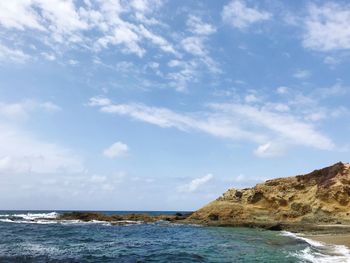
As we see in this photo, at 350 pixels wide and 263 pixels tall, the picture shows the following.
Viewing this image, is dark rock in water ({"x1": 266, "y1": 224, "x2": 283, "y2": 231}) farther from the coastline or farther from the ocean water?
the ocean water

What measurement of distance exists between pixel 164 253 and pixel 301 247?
33.3 ft

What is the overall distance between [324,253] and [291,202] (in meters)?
31.7

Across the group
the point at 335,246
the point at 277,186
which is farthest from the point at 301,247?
the point at 277,186

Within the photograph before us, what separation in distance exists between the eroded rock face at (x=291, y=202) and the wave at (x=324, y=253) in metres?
21.2

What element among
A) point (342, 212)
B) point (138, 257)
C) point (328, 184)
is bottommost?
point (138, 257)

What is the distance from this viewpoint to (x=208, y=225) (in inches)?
2281

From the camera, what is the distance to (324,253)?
2717 cm

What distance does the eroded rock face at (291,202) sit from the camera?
53.1 meters

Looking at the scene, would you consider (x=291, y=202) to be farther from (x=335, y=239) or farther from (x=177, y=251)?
(x=177, y=251)

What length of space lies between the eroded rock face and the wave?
21.2m

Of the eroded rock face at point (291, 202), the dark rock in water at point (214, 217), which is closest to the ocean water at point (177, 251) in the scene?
the eroded rock face at point (291, 202)

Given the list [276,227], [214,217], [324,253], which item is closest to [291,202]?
[276,227]

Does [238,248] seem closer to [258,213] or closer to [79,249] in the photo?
[79,249]

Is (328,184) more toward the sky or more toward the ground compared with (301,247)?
more toward the sky
